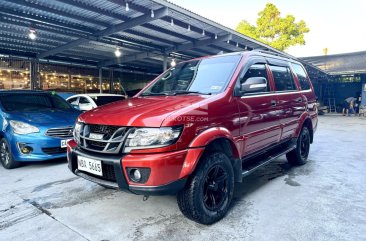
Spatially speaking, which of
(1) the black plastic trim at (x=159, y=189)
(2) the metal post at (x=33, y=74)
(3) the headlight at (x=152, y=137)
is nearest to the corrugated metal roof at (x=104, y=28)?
(2) the metal post at (x=33, y=74)

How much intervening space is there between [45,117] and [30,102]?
0.81m

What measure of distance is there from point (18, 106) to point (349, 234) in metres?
5.30

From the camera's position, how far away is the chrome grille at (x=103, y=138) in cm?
213

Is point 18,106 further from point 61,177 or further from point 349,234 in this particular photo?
point 349,234

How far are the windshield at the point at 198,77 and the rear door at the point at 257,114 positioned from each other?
190 millimetres

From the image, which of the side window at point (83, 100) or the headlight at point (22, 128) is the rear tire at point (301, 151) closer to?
the headlight at point (22, 128)

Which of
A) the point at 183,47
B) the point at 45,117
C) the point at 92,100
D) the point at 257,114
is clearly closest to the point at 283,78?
the point at 257,114

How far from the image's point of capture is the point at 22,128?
412 cm

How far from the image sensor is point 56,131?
4285 millimetres

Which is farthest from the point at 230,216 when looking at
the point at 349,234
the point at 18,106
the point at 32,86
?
the point at 32,86

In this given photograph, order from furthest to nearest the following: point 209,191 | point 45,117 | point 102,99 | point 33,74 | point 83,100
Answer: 1. point 33,74
2. point 83,100
3. point 102,99
4. point 45,117
5. point 209,191

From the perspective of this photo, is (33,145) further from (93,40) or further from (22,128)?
(93,40)

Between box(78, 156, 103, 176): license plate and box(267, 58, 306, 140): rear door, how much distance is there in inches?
96.1

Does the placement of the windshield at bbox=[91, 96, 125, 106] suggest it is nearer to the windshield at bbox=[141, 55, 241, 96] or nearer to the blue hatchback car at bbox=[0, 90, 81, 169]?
the blue hatchback car at bbox=[0, 90, 81, 169]
